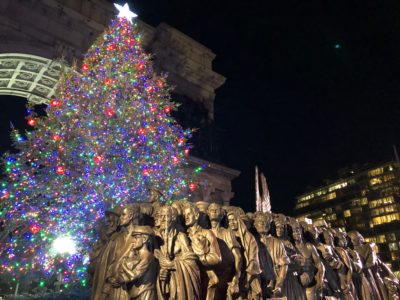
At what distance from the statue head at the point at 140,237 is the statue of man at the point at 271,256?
2587mm

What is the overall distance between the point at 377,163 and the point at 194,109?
5357cm

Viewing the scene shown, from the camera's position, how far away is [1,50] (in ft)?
51.9

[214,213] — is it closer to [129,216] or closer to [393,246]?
[129,216]

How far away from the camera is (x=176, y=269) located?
→ 5.33m

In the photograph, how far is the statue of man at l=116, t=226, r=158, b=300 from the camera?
16.2 feet

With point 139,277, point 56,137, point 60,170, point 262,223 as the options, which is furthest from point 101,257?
point 56,137

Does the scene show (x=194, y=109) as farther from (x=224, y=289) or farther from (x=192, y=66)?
(x=224, y=289)

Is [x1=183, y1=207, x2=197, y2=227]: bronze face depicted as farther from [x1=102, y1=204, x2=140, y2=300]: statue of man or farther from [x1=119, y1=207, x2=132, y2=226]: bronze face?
[x1=119, y1=207, x2=132, y2=226]: bronze face

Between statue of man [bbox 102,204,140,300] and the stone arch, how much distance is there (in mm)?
12744

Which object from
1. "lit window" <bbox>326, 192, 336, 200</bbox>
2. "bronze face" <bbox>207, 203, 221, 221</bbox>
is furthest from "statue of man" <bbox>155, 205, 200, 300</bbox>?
"lit window" <bbox>326, 192, 336, 200</bbox>

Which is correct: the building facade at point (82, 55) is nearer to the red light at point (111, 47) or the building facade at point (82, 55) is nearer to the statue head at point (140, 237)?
the red light at point (111, 47)

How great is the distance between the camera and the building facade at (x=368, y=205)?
59.0 meters

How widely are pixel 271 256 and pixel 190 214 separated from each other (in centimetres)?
208

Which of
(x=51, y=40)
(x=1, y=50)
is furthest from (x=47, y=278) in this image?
(x=51, y=40)
